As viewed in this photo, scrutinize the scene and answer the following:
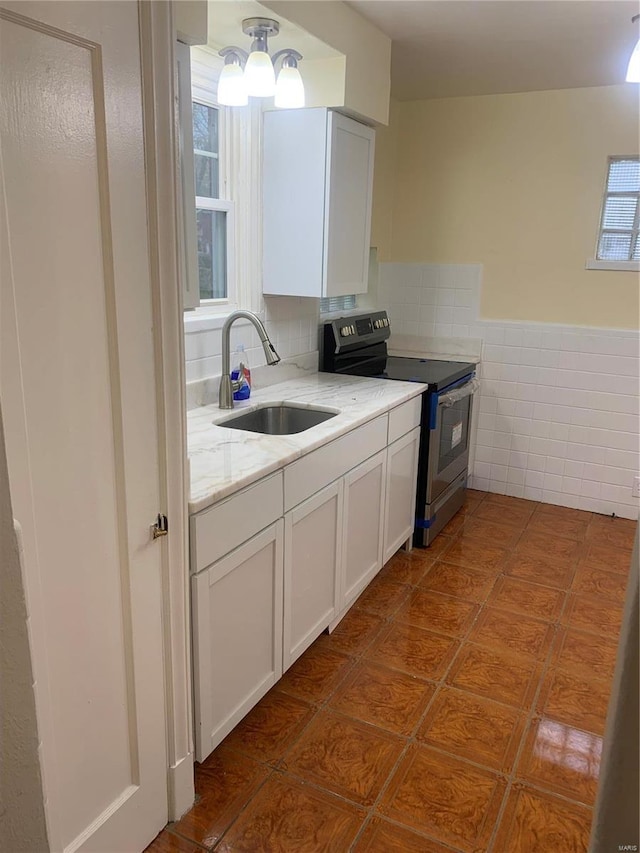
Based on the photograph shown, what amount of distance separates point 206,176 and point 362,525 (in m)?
1.61

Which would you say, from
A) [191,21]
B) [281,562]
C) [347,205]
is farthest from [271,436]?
[347,205]

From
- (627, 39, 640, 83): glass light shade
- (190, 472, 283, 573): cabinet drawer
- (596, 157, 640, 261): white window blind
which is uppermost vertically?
(627, 39, 640, 83): glass light shade

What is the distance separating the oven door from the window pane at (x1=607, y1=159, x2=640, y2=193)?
4.39ft

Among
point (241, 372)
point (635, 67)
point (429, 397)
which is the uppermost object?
point (635, 67)

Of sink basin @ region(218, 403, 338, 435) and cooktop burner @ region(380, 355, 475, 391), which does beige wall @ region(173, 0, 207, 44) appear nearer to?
sink basin @ region(218, 403, 338, 435)

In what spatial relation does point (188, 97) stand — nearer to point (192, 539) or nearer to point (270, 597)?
point (192, 539)

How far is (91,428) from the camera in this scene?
129cm

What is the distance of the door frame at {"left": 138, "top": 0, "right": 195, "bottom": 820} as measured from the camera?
1.31 m

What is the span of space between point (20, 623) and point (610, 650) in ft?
8.55

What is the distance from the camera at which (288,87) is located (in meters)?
2.38

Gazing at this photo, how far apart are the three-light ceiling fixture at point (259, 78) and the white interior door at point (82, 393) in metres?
1.07

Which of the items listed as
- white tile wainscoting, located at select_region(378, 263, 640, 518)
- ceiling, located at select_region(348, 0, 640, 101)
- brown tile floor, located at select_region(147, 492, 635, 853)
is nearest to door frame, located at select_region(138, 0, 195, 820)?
brown tile floor, located at select_region(147, 492, 635, 853)

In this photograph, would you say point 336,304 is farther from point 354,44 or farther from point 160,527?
point 160,527

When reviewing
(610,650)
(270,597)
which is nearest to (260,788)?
(270,597)
